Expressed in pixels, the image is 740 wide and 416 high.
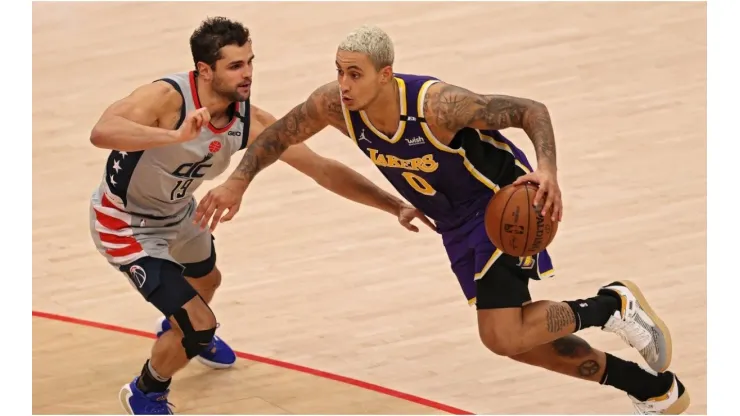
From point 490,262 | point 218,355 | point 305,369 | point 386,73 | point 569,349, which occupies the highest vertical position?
point 386,73

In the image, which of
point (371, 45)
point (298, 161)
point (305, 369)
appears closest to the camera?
point (371, 45)

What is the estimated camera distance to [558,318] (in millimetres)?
6555

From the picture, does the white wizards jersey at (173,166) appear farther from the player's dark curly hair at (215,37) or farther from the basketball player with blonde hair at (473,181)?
the basketball player with blonde hair at (473,181)

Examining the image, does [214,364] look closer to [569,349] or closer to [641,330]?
[569,349]

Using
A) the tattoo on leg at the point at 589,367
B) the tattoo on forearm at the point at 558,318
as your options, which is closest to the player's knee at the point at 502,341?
the tattoo on forearm at the point at 558,318

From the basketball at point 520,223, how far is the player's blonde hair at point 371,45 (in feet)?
2.78

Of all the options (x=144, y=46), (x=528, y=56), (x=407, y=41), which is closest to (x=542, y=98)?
(x=528, y=56)

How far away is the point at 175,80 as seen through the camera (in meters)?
7.00

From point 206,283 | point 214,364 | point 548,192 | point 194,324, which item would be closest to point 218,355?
point 214,364

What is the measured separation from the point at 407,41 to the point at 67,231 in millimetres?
4457

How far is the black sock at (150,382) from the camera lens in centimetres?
716

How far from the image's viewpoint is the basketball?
620cm

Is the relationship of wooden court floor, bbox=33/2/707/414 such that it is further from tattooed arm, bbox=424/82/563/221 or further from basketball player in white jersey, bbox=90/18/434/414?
tattooed arm, bbox=424/82/563/221

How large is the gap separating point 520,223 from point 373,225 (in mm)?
3684
